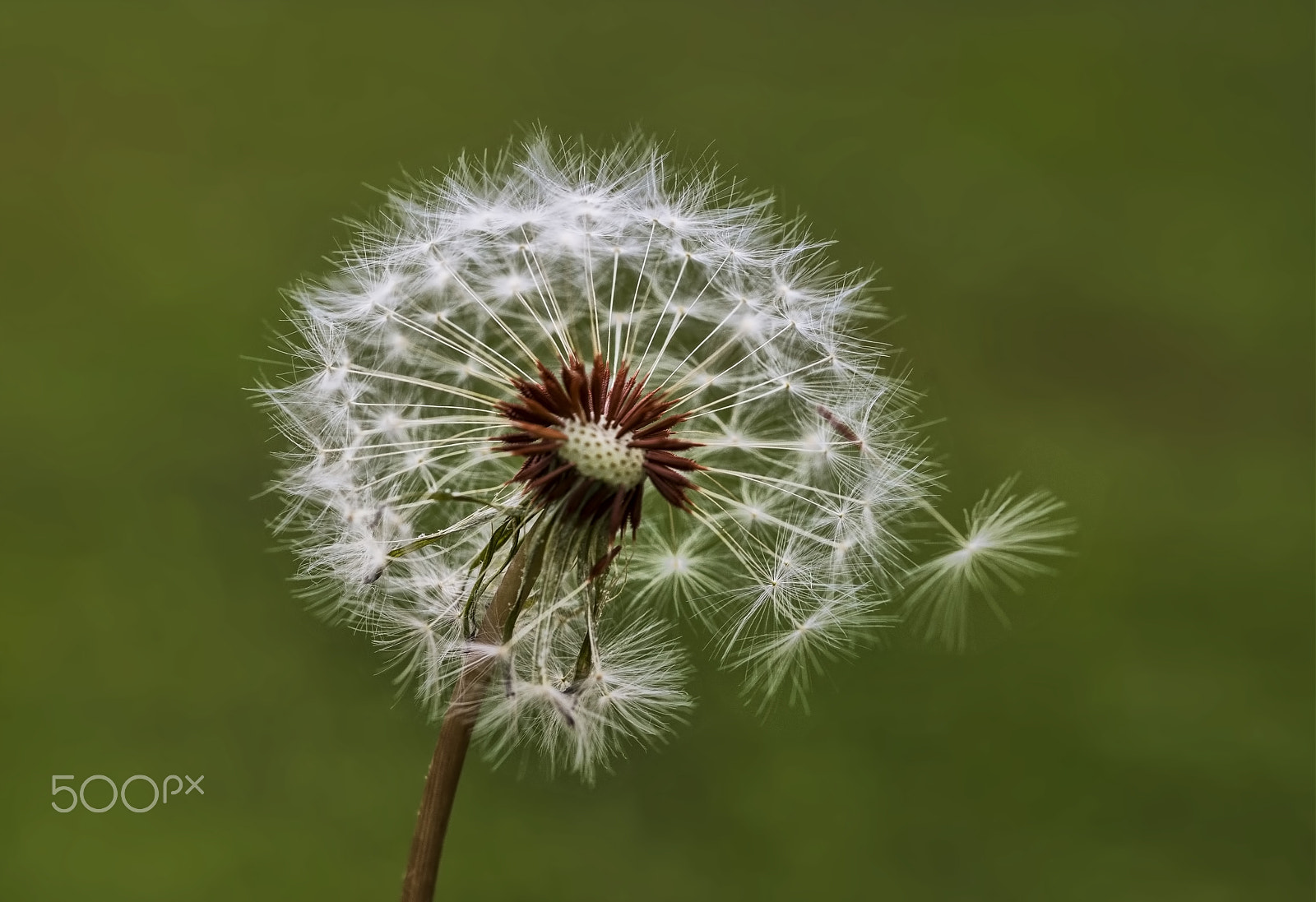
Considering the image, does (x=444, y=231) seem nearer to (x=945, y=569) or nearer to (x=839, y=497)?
(x=839, y=497)
